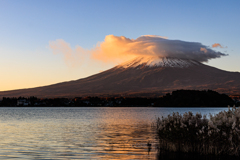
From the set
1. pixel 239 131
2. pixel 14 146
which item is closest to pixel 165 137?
pixel 239 131

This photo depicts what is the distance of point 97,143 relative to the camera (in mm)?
28859

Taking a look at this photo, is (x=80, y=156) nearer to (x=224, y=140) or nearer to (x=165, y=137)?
(x=165, y=137)

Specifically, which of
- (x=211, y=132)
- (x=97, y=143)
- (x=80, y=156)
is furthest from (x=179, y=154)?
(x=97, y=143)

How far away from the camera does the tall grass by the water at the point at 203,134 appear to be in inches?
827

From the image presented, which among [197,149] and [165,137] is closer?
[197,149]

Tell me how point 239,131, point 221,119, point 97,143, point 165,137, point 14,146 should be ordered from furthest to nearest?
point 97,143 < point 14,146 < point 165,137 < point 221,119 < point 239,131

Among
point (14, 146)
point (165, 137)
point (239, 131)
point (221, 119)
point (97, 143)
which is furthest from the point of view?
point (97, 143)

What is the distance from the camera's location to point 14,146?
26.8 meters

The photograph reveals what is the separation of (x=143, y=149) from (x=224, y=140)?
21.5 ft

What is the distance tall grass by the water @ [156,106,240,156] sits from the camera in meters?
21.0

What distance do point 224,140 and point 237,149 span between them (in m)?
0.93

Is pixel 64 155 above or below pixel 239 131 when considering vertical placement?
below

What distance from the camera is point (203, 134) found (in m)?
22.0

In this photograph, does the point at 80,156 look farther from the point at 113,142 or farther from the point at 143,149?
the point at 113,142
